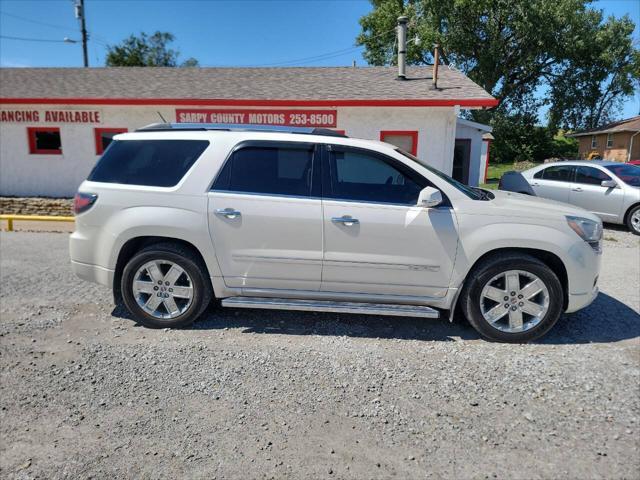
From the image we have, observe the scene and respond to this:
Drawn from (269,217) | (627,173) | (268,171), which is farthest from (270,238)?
(627,173)

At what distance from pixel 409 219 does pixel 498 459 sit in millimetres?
2010

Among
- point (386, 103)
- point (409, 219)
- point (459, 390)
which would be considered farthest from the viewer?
point (386, 103)

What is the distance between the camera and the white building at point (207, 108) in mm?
11406

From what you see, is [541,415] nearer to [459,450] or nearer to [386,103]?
[459,450]

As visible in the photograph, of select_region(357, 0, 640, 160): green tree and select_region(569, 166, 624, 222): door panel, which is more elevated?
select_region(357, 0, 640, 160): green tree

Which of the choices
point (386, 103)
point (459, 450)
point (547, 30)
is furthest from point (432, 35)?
point (459, 450)

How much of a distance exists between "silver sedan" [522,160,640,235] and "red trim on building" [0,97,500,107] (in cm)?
232

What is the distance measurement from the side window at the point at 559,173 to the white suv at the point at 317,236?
6.90m

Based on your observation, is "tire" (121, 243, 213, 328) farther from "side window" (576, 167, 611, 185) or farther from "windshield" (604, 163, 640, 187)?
"windshield" (604, 163, 640, 187)

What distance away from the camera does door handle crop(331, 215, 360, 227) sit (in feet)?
12.6

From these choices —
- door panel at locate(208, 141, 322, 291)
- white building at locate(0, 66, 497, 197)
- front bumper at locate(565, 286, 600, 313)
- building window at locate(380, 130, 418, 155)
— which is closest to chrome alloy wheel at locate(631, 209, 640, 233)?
white building at locate(0, 66, 497, 197)

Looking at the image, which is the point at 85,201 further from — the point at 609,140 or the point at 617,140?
the point at 609,140

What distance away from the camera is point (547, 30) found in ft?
108

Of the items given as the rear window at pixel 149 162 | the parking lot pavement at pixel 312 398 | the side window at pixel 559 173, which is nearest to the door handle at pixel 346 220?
the parking lot pavement at pixel 312 398
